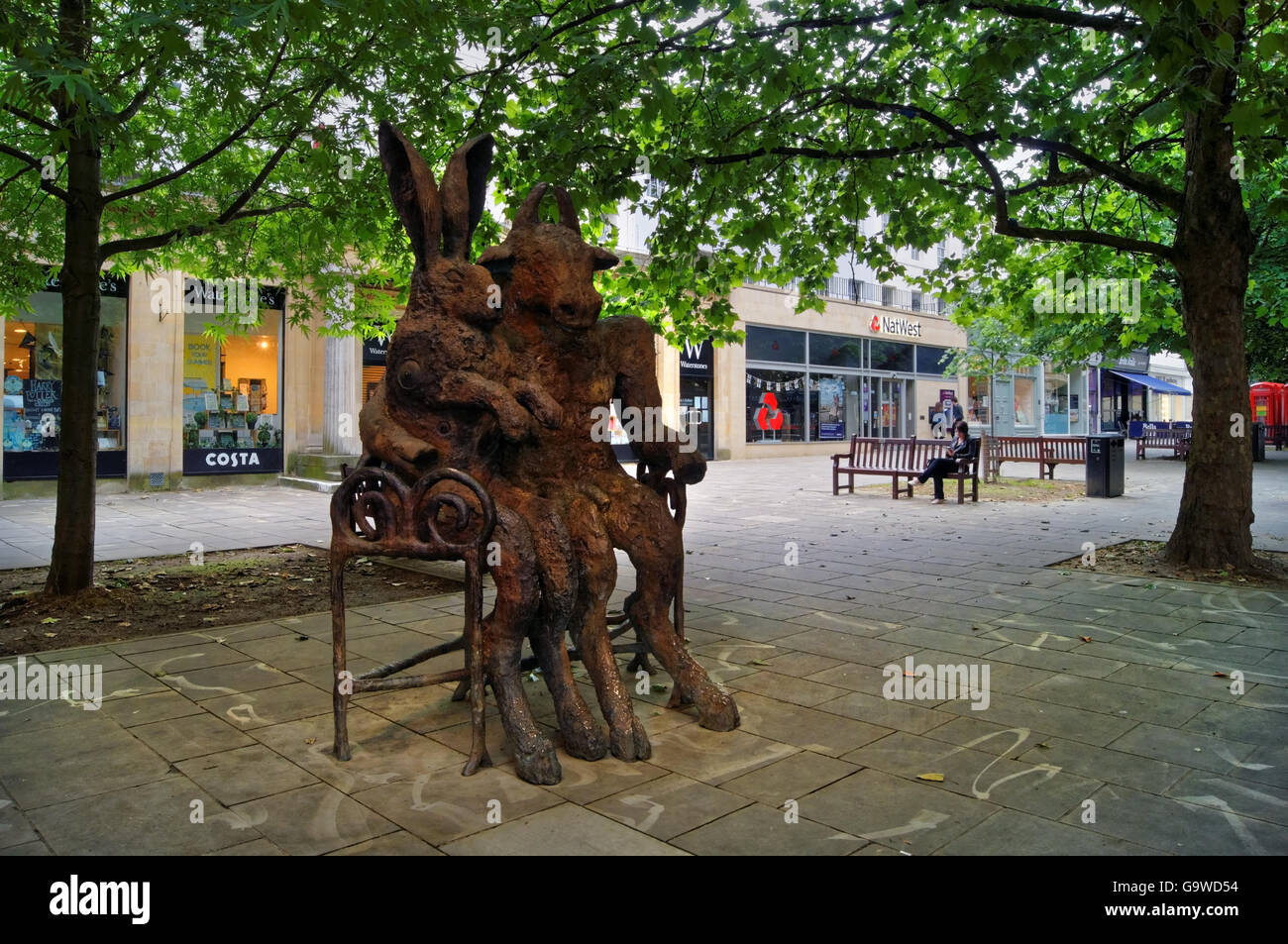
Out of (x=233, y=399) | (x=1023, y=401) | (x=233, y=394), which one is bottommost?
(x=233, y=399)

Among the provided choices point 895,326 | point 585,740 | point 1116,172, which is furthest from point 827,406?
point 585,740

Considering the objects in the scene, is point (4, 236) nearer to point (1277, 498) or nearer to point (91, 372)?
point (91, 372)

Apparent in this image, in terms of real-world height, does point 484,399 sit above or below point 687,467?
above

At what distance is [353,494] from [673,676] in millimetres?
1667

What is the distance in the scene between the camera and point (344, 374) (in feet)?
59.5

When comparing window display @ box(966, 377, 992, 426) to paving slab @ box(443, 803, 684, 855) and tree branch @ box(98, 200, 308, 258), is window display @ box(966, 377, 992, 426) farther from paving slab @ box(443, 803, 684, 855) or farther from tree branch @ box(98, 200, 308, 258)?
paving slab @ box(443, 803, 684, 855)

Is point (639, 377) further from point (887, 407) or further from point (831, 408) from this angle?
point (887, 407)

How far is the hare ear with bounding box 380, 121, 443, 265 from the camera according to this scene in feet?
12.5

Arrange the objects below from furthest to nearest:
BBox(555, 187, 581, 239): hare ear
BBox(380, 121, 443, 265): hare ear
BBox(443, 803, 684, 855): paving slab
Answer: BBox(555, 187, 581, 239): hare ear
BBox(380, 121, 443, 265): hare ear
BBox(443, 803, 684, 855): paving slab

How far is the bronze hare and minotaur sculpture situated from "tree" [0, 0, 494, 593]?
127cm

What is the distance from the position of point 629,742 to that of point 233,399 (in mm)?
17227

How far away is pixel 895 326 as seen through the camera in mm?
34219

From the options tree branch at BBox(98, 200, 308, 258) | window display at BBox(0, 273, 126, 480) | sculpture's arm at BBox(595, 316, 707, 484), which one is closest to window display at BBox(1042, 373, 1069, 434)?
window display at BBox(0, 273, 126, 480)

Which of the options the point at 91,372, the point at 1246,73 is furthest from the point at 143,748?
the point at 1246,73
